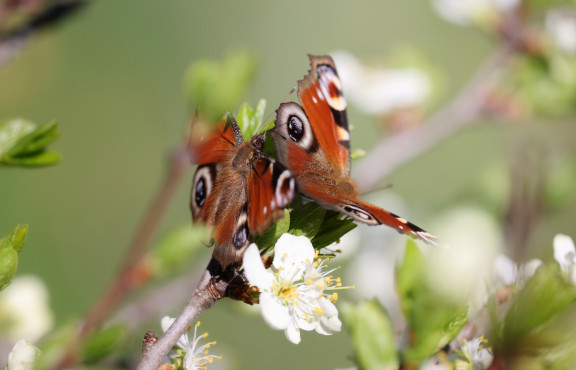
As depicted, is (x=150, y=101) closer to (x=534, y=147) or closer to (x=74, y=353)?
(x=74, y=353)

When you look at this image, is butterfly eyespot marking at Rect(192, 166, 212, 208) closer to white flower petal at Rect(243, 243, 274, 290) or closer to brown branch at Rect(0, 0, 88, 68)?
white flower petal at Rect(243, 243, 274, 290)

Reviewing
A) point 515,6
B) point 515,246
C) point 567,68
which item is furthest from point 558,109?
point 515,246

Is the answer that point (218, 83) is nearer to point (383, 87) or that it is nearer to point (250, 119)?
point (250, 119)

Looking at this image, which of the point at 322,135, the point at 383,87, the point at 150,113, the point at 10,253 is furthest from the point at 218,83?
the point at 150,113

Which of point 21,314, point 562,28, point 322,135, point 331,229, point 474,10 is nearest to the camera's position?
point 331,229

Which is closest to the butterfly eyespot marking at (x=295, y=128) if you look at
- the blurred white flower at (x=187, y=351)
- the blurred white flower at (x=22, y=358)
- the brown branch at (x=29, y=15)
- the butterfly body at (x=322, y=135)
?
the butterfly body at (x=322, y=135)

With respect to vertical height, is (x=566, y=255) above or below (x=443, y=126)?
below

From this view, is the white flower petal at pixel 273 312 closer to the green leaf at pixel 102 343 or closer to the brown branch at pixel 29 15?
the green leaf at pixel 102 343

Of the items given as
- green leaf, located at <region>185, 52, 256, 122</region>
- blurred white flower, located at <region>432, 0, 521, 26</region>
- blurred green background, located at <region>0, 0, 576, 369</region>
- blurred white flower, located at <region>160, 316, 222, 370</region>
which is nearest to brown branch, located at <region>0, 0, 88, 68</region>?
green leaf, located at <region>185, 52, 256, 122</region>
